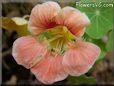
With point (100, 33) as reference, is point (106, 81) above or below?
below

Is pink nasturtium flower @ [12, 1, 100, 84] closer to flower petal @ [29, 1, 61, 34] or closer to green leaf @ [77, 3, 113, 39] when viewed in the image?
flower petal @ [29, 1, 61, 34]

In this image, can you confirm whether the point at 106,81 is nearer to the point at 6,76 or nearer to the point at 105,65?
the point at 105,65

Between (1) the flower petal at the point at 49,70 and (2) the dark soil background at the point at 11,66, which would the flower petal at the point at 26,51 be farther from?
(2) the dark soil background at the point at 11,66

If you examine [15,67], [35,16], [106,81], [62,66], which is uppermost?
[35,16]

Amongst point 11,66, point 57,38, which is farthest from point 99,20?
point 11,66

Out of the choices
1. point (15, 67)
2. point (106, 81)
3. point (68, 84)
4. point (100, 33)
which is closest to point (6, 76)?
point (15, 67)

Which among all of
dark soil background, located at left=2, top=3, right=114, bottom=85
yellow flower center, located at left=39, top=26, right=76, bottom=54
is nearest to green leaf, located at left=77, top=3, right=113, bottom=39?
yellow flower center, located at left=39, top=26, right=76, bottom=54

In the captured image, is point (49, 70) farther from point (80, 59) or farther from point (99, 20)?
point (99, 20)
